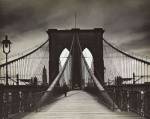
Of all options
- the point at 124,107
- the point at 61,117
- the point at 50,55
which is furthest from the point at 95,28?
the point at 61,117

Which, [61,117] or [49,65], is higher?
[49,65]

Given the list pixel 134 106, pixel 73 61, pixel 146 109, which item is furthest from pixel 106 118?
pixel 73 61

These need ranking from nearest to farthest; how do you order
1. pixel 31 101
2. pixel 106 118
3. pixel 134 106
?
pixel 106 118 → pixel 134 106 → pixel 31 101

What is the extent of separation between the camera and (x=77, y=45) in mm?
40062

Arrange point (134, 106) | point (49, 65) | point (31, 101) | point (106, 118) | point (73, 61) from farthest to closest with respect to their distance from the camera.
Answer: point (49, 65)
point (73, 61)
point (31, 101)
point (134, 106)
point (106, 118)

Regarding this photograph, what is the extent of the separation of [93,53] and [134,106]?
28969mm

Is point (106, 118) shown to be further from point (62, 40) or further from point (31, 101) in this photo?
point (62, 40)

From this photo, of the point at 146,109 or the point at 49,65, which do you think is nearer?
the point at 146,109

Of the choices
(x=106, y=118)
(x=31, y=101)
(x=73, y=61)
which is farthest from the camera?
(x=73, y=61)

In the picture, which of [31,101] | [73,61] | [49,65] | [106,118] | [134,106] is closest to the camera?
[106,118]

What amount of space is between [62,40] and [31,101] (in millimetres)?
29117

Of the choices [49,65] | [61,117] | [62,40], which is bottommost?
[61,117]

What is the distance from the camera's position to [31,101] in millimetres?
13352

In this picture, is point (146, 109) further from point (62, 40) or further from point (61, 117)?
point (62, 40)
